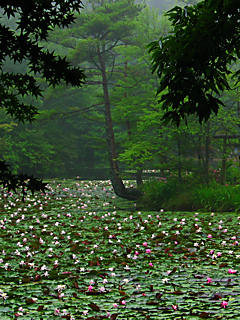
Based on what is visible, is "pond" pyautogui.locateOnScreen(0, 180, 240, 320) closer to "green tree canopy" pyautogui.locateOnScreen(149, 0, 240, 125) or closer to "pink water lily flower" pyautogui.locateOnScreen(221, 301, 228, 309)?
"pink water lily flower" pyautogui.locateOnScreen(221, 301, 228, 309)

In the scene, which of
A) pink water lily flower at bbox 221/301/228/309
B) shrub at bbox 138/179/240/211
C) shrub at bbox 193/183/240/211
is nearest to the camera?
pink water lily flower at bbox 221/301/228/309

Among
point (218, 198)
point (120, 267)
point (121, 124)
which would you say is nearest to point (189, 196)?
point (218, 198)

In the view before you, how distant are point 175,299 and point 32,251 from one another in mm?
3766

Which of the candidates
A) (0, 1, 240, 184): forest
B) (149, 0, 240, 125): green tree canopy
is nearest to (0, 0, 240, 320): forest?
(149, 0, 240, 125): green tree canopy

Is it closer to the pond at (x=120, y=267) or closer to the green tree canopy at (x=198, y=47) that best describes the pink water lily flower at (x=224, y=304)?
A: the pond at (x=120, y=267)

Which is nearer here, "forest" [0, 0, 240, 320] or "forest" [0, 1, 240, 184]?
"forest" [0, 0, 240, 320]

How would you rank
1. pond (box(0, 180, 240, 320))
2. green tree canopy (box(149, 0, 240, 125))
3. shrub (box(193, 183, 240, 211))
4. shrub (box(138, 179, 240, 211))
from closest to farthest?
green tree canopy (box(149, 0, 240, 125)) → pond (box(0, 180, 240, 320)) → shrub (box(193, 183, 240, 211)) → shrub (box(138, 179, 240, 211))

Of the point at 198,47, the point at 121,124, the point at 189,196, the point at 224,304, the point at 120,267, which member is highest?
the point at 121,124

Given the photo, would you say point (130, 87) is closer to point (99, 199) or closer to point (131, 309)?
point (99, 199)

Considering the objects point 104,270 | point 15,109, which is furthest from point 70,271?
point 15,109

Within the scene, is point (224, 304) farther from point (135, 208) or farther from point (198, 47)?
point (135, 208)

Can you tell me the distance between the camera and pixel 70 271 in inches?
264

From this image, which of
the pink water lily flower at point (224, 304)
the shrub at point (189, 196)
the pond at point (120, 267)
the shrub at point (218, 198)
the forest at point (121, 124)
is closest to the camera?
the pink water lily flower at point (224, 304)

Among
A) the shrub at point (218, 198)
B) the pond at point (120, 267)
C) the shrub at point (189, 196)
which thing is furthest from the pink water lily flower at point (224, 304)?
the shrub at point (218, 198)
